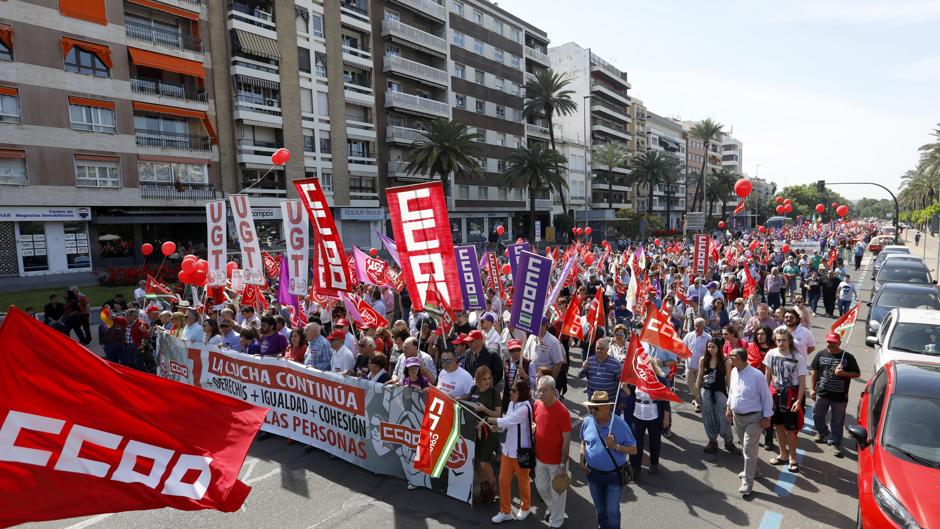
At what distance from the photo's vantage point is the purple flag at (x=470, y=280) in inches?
356

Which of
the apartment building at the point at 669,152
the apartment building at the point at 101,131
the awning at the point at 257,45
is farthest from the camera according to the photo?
the apartment building at the point at 669,152

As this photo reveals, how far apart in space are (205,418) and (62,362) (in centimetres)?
89

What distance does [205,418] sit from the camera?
11.6 ft

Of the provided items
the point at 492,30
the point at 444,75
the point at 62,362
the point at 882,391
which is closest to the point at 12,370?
the point at 62,362

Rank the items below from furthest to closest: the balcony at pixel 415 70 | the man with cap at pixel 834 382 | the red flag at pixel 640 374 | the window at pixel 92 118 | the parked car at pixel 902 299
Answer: the balcony at pixel 415 70 < the window at pixel 92 118 < the parked car at pixel 902 299 < the man with cap at pixel 834 382 < the red flag at pixel 640 374

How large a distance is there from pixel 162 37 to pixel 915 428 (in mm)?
35341

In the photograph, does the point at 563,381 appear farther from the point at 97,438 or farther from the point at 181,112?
the point at 181,112

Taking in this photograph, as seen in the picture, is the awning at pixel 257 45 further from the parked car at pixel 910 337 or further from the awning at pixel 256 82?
the parked car at pixel 910 337

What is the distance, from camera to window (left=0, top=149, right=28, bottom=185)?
25219 mm

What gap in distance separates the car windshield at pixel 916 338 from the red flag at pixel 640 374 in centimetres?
471

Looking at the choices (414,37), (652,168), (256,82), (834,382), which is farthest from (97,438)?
(652,168)

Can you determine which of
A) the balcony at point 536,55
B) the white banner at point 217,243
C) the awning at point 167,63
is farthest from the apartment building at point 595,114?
the white banner at point 217,243

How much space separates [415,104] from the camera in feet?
143

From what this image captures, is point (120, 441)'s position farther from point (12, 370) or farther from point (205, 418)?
point (12, 370)
